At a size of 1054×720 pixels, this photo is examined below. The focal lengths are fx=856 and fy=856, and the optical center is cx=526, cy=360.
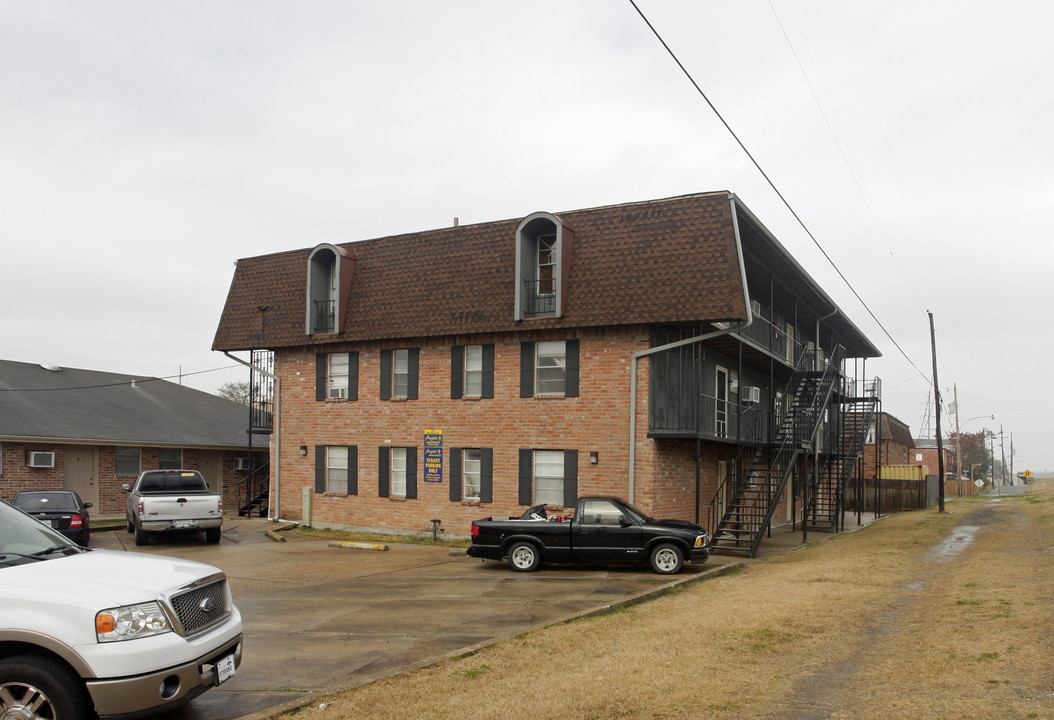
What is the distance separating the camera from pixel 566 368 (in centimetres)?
2047

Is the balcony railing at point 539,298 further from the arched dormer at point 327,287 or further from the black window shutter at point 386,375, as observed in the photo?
the arched dormer at point 327,287

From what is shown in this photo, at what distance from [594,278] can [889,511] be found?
29.4m

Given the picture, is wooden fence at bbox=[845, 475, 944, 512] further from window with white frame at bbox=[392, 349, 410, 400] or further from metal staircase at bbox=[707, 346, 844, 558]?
window with white frame at bbox=[392, 349, 410, 400]

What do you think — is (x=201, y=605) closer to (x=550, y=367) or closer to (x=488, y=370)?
(x=550, y=367)

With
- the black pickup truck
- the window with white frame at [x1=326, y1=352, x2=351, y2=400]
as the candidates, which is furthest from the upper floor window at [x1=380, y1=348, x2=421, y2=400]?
the black pickup truck

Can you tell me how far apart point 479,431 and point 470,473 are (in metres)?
1.14

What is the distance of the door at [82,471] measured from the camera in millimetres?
26672

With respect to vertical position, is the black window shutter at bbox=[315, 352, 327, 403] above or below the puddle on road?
above

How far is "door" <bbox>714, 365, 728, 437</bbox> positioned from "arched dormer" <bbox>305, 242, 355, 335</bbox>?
34.4ft

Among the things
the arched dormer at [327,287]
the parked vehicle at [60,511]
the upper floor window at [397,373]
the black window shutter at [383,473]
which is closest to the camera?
the parked vehicle at [60,511]

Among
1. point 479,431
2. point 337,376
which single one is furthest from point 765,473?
point 337,376

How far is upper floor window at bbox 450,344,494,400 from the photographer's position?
21.8 metres

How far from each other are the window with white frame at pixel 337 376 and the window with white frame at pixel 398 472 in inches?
96.1

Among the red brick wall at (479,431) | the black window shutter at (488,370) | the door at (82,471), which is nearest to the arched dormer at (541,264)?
the red brick wall at (479,431)
